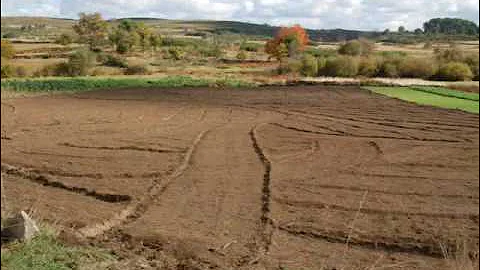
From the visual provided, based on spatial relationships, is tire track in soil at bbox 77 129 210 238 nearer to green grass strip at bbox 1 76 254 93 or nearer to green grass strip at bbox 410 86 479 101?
green grass strip at bbox 1 76 254 93

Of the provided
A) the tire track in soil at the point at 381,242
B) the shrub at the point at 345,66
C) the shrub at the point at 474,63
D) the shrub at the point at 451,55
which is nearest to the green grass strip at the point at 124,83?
the shrub at the point at 345,66

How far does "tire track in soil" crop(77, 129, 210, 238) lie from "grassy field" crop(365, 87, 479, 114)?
67.1ft

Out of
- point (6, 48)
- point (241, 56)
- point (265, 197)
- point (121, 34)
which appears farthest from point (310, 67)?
point (6, 48)

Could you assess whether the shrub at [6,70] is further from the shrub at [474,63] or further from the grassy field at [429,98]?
the shrub at [474,63]

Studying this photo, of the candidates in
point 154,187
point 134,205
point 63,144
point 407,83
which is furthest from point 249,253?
point 407,83

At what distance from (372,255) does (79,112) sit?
59.3 feet

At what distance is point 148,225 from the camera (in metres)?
9.34

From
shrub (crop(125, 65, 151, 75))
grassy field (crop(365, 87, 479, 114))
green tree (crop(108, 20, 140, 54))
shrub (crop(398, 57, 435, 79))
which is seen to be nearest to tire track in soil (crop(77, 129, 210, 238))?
green tree (crop(108, 20, 140, 54))

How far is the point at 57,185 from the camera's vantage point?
11.7 metres

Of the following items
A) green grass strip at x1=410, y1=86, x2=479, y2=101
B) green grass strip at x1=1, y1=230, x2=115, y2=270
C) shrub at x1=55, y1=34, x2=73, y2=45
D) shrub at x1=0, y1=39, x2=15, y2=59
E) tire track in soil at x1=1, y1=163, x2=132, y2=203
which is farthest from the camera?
green grass strip at x1=410, y1=86, x2=479, y2=101

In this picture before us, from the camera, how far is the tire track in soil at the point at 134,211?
8711 millimetres

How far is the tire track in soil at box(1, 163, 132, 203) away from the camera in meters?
10.9

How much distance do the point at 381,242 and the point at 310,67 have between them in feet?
131

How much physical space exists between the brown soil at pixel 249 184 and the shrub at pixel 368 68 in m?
22.5
